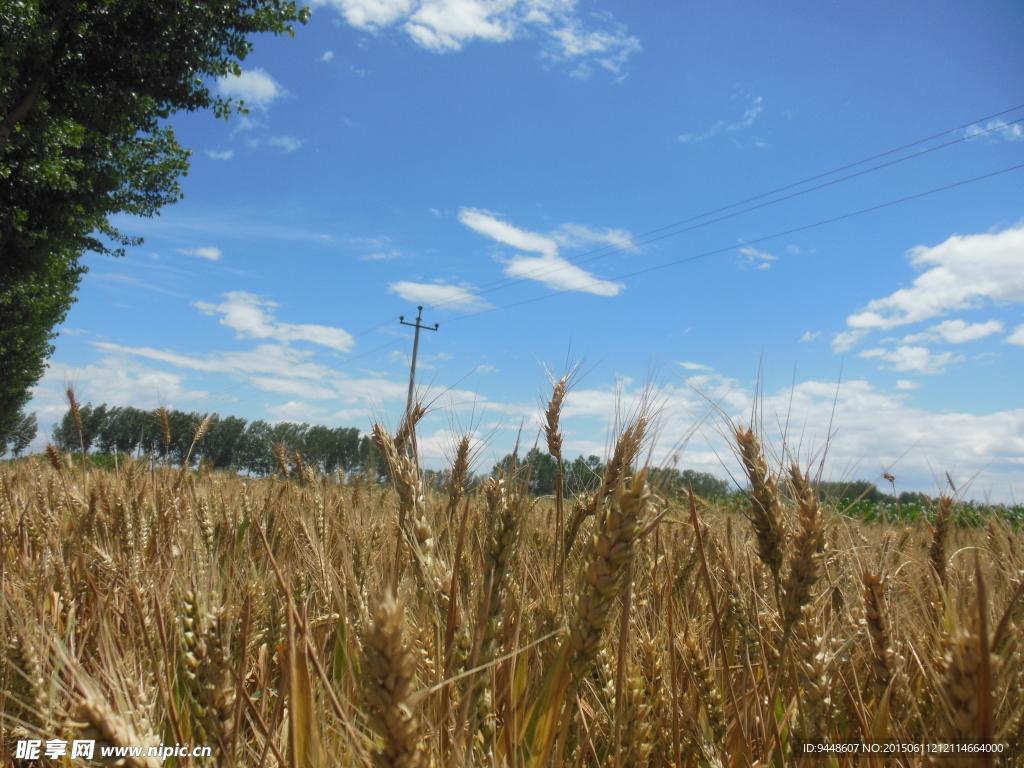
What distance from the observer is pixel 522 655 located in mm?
1748

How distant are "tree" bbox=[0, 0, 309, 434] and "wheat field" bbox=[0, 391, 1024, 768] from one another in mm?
13044

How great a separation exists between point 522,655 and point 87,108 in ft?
57.3

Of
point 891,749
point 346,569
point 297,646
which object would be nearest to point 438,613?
point 297,646

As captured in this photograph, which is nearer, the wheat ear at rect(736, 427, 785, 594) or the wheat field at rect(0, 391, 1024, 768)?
the wheat field at rect(0, 391, 1024, 768)

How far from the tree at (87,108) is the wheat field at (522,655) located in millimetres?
13044

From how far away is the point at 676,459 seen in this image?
1934 mm

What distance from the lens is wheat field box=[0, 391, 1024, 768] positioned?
3.49 feet

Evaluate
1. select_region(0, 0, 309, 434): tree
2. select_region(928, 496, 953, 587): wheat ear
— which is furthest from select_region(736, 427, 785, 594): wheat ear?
select_region(0, 0, 309, 434): tree

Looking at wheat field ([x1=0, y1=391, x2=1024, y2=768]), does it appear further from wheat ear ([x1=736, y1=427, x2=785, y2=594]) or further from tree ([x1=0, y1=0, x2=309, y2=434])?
tree ([x1=0, y1=0, x2=309, y2=434])

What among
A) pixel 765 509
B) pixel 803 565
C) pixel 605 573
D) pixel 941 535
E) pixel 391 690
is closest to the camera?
pixel 391 690

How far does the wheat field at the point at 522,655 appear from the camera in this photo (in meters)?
1.06

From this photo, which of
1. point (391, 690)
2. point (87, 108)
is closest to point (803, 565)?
point (391, 690)

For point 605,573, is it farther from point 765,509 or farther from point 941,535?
point 941,535

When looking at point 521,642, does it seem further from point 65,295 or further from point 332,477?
point 65,295
